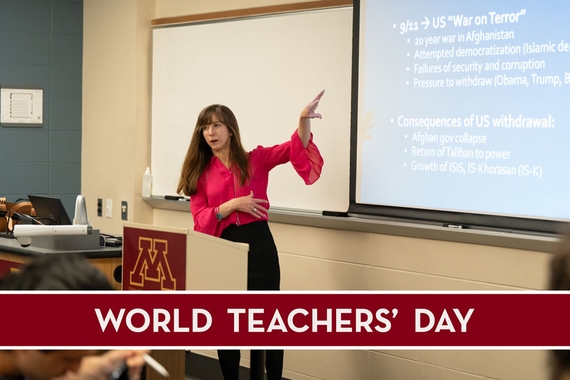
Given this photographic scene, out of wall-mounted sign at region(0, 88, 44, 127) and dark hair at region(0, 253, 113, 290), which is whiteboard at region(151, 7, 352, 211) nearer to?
wall-mounted sign at region(0, 88, 44, 127)

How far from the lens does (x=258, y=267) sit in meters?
4.14

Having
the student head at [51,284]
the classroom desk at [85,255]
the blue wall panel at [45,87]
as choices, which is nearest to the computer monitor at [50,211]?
the classroom desk at [85,255]

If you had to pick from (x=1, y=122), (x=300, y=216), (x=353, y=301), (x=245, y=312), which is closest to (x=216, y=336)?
(x=245, y=312)

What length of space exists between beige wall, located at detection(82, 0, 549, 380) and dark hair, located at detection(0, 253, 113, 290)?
6.23 ft

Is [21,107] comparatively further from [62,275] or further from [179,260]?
[62,275]

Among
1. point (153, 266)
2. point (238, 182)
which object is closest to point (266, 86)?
point (238, 182)

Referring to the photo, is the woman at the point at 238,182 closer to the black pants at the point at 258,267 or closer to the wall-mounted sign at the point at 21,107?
the black pants at the point at 258,267

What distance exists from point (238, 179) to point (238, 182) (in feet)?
0.05

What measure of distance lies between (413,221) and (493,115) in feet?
2.16

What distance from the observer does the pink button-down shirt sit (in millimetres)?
4203

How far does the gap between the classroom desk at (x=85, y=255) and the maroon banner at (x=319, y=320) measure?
57.3 inches

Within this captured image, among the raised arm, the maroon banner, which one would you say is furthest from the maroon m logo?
the raised arm

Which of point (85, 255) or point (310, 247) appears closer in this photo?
point (85, 255)

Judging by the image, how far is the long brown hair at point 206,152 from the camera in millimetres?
4230
